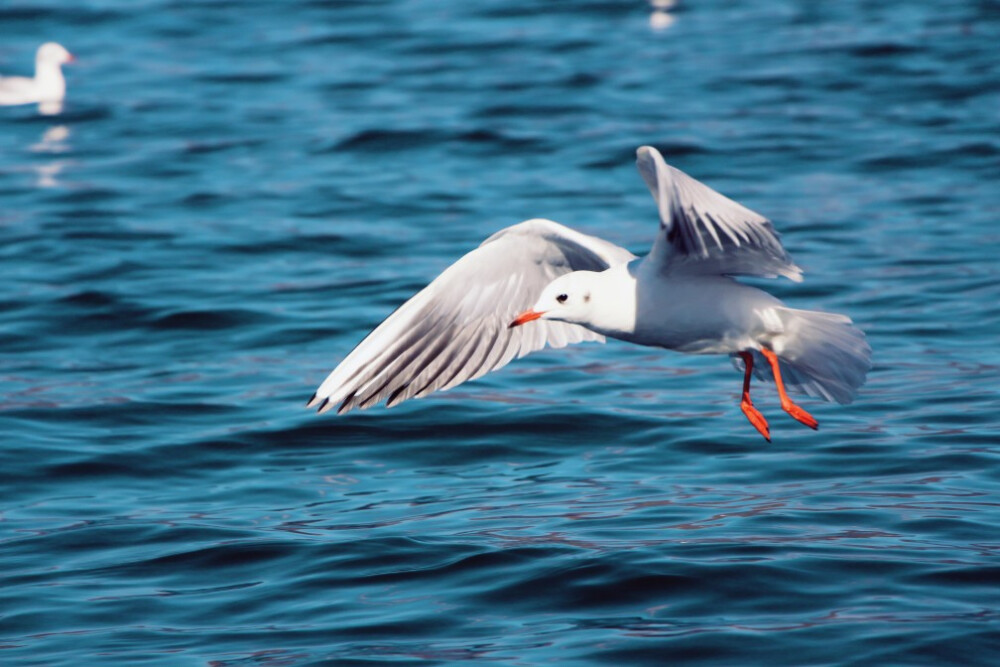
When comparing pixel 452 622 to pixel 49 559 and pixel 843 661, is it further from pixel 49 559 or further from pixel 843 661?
pixel 49 559

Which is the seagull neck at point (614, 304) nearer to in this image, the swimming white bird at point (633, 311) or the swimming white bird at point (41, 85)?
the swimming white bird at point (633, 311)

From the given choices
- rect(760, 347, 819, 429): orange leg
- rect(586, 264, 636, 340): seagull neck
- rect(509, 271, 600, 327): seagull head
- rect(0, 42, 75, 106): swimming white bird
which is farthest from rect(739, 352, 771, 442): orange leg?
rect(0, 42, 75, 106): swimming white bird

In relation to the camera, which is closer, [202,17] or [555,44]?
[555,44]

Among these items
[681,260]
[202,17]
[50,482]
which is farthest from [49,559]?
[202,17]

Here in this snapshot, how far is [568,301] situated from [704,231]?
2.19 ft

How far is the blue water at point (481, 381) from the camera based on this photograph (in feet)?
21.0

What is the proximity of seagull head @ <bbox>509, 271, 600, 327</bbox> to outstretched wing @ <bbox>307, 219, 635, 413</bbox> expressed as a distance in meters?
0.59

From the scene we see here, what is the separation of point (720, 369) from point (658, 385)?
1.83 ft

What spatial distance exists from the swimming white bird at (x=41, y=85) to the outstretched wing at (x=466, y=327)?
11.6 m

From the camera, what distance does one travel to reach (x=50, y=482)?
8.16m

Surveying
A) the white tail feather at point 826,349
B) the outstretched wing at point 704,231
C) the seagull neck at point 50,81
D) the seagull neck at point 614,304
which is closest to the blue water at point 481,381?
the seagull neck at point 50,81

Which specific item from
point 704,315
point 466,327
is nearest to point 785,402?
point 704,315

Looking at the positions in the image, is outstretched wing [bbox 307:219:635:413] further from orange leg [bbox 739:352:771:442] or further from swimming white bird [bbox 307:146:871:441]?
orange leg [bbox 739:352:771:442]

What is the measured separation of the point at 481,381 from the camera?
9719mm
